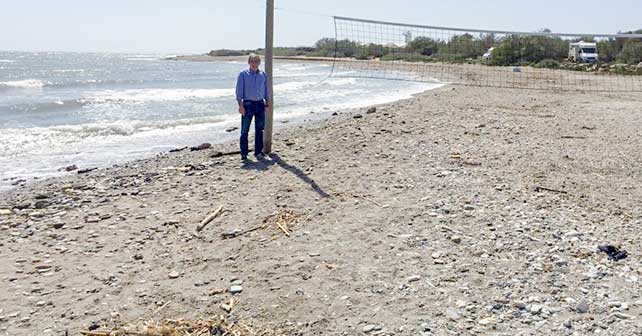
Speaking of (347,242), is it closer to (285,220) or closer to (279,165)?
(285,220)

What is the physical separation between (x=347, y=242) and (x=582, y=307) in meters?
1.89

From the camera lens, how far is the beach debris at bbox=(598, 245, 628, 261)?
13.4 ft

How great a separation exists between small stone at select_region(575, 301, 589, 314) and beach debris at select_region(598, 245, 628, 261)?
2.90ft

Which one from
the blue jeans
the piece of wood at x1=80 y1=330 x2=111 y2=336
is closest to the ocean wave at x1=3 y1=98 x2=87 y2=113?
the blue jeans

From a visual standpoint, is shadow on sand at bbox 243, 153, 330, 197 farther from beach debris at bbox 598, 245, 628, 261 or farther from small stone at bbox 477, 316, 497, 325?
small stone at bbox 477, 316, 497, 325

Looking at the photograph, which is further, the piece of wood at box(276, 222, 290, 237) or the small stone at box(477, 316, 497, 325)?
the piece of wood at box(276, 222, 290, 237)

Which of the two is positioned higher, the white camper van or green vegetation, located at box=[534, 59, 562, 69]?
the white camper van

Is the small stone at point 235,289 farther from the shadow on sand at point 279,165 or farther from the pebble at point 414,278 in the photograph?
the shadow on sand at point 279,165

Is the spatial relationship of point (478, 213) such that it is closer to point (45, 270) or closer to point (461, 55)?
point (45, 270)

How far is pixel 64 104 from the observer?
2089 centimetres

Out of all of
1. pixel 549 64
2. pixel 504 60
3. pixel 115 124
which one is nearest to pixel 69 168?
pixel 115 124

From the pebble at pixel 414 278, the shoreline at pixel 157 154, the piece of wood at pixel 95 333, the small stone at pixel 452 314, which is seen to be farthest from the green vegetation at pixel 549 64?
the piece of wood at pixel 95 333

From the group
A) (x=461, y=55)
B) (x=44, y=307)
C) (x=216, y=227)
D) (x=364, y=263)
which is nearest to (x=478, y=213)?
(x=364, y=263)

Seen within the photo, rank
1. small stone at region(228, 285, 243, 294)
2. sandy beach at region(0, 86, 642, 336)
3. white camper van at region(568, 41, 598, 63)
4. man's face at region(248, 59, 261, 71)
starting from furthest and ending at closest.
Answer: white camper van at region(568, 41, 598, 63), man's face at region(248, 59, 261, 71), small stone at region(228, 285, 243, 294), sandy beach at region(0, 86, 642, 336)
